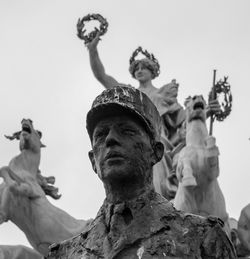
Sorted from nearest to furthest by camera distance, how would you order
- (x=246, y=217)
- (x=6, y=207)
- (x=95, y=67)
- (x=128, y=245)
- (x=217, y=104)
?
1. (x=128, y=245)
2. (x=246, y=217)
3. (x=6, y=207)
4. (x=217, y=104)
5. (x=95, y=67)

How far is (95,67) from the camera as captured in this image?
63.2 feet

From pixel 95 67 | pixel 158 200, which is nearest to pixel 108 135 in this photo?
pixel 158 200

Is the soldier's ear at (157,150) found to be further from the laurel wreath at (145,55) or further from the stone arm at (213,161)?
the laurel wreath at (145,55)

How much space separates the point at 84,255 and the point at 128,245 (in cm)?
20

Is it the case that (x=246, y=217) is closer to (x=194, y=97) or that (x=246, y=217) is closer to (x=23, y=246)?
(x=194, y=97)

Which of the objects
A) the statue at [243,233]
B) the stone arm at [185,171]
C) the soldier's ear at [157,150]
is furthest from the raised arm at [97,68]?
the soldier's ear at [157,150]

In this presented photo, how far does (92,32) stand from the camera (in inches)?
760

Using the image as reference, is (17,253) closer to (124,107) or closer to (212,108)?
(212,108)

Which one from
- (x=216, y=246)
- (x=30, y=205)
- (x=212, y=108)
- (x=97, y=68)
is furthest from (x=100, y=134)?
(x=97, y=68)

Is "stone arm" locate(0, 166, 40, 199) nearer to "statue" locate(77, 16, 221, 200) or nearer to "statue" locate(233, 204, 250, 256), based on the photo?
"statue" locate(233, 204, 250, 256)

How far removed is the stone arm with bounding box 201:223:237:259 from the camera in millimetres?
5043

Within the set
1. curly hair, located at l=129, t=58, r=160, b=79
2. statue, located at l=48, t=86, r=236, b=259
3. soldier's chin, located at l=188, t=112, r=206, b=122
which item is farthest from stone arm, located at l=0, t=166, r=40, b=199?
statue, located at l=48, t=86, r=236, b=259

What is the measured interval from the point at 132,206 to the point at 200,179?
942 centimetres

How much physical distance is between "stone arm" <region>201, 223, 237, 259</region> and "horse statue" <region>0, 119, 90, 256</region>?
1011cm
